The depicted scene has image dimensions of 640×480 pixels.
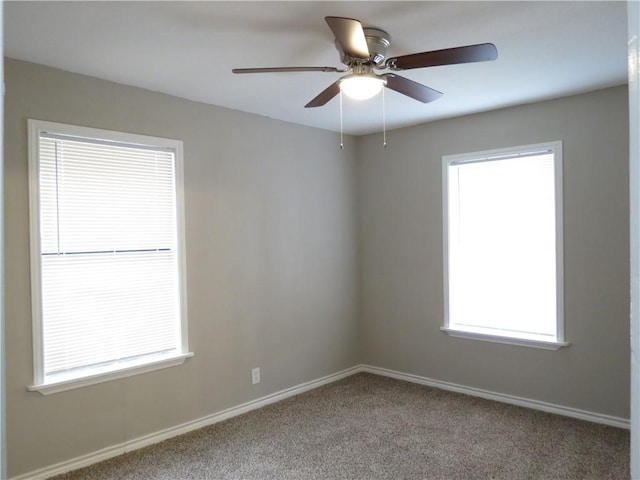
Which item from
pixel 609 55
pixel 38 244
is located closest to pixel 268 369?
pixel 38 244

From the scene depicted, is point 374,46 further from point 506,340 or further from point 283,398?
point 283,398

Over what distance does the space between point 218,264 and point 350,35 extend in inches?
86.3

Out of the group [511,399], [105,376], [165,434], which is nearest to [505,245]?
[511,399]

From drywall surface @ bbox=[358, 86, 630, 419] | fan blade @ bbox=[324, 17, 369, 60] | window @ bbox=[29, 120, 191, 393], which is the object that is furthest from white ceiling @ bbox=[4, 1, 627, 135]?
window @ bbox=[29, 120, 191, 393]

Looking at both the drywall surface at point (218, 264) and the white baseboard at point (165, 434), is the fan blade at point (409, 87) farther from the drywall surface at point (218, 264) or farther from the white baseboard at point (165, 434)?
the white baseboard at point (165, 434)

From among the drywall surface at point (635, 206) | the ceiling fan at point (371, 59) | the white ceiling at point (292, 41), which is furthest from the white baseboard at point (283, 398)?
the drywall surface at point (635, 206)

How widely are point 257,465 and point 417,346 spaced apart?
2035 millimetres

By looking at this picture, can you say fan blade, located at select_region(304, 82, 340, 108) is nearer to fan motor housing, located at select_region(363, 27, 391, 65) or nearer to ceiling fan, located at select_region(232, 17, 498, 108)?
ceiling fan, located at select_region(232, 17, 498, 108)

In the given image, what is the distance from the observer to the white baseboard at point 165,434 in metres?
2.74

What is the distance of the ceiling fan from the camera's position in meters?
1.89

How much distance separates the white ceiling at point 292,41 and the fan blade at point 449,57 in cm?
22

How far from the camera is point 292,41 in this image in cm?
241

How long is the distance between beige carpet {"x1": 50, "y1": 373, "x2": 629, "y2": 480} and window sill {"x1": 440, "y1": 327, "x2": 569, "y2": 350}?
51 centimetres

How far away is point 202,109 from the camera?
3.49m
